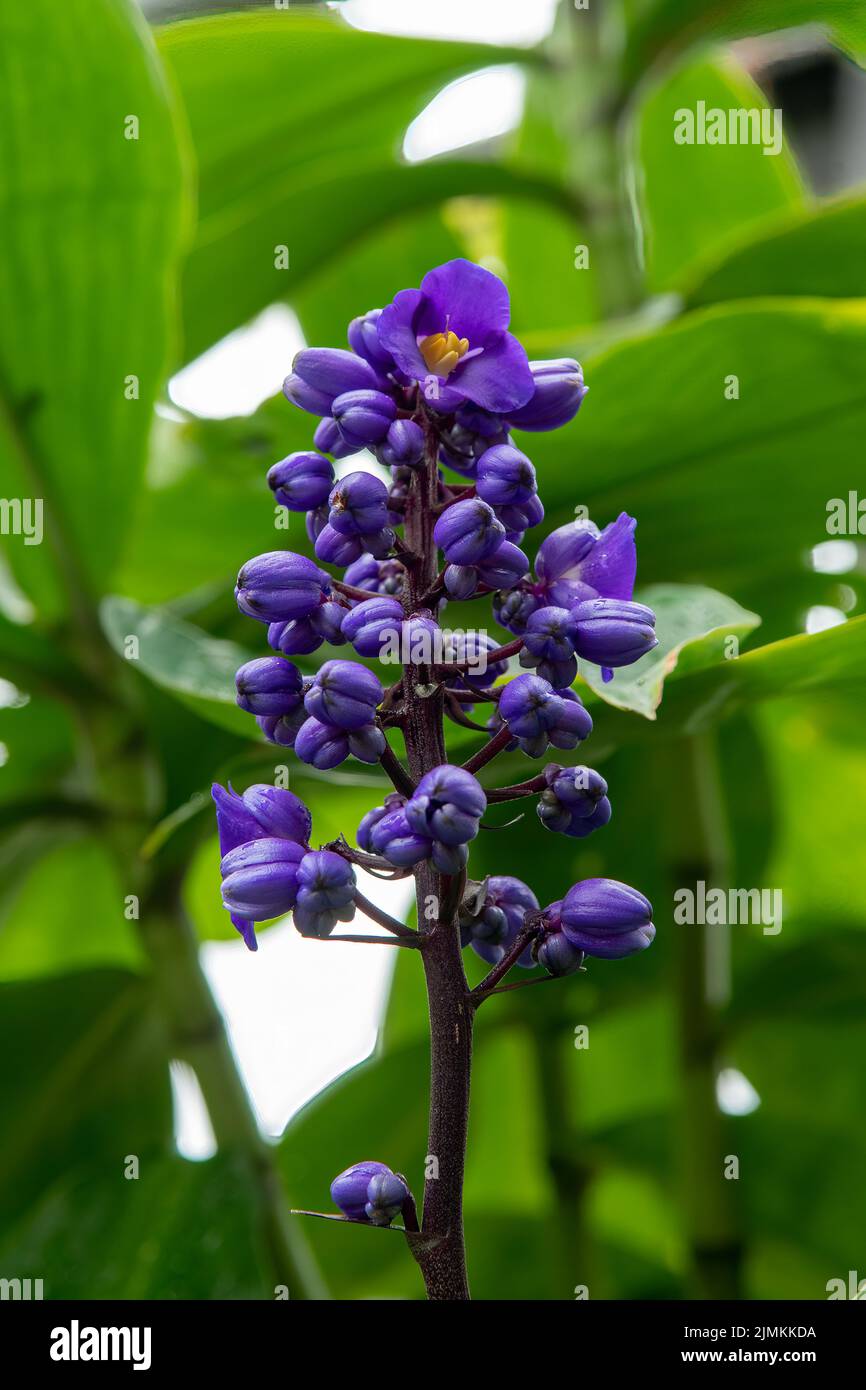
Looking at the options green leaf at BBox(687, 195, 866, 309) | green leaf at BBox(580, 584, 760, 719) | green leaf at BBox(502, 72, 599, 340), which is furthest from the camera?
green leaf at BBox(502, 72, 599, 340)

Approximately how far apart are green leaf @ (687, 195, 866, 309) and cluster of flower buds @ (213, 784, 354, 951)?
50 centimetres

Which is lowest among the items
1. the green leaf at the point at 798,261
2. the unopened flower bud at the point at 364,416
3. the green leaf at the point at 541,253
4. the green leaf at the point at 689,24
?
the unopened flower bud at the point at 364,416

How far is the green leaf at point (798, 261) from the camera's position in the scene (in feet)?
2.32

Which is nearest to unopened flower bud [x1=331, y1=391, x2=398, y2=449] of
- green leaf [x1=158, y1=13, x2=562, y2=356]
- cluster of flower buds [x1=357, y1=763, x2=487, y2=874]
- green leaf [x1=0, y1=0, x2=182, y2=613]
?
cluster of flower buds [x1=357, y1=763, x2=487, y2=874]

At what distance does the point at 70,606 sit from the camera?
76cm

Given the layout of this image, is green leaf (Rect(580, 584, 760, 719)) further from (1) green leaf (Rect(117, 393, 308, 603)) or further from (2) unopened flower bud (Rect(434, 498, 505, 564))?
(1) green leaf (Rect(117, 393, 308, 603))

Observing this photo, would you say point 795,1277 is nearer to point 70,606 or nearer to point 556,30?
point 70,606

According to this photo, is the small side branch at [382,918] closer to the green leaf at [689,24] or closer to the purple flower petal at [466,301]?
the purple flower petal at [466,301]

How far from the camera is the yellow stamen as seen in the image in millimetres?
397

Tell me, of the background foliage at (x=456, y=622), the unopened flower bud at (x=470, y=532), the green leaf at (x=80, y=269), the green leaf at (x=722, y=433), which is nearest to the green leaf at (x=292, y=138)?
the background foliage at (x=456, y=622)

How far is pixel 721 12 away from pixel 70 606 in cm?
53

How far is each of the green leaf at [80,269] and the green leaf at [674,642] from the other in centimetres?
32

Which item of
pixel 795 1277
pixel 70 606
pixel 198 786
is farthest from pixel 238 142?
pixel 795 1277

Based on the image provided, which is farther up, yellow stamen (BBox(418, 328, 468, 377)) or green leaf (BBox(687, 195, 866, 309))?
green leaf (BBox(687, 195, 866, 309))
